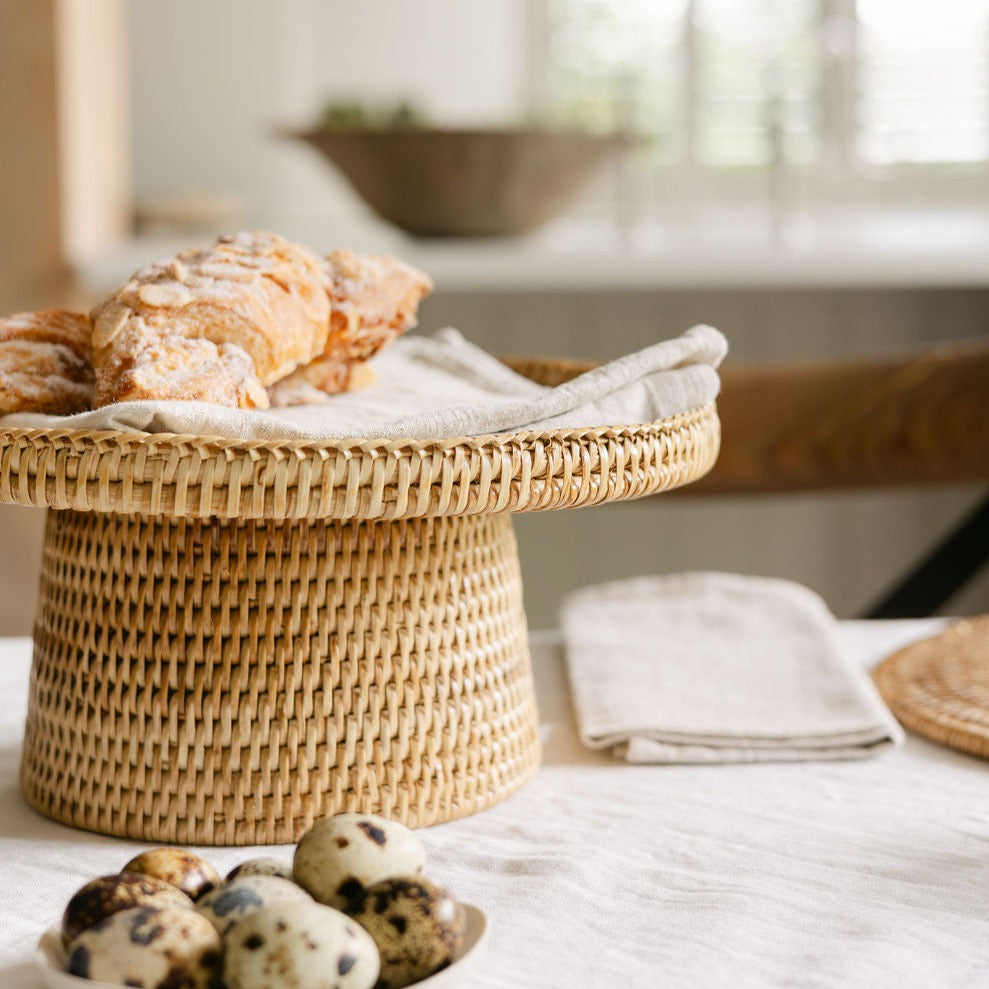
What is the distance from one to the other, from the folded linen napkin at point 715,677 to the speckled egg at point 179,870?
0.32 meters

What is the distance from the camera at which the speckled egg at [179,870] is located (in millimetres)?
491

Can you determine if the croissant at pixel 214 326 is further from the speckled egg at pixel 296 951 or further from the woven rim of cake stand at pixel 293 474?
the speckled egg at pixel 296 951

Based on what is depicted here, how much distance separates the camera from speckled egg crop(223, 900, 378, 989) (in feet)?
1.38

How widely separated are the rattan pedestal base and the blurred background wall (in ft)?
5.13

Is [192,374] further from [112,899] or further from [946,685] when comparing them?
[946,685]

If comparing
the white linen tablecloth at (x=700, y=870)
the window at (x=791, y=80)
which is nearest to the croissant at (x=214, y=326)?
the white linen tablecloth at (x=700, y=870)

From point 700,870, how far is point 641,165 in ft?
6.63

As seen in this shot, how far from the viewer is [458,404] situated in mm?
732

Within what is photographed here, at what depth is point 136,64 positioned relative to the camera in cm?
252

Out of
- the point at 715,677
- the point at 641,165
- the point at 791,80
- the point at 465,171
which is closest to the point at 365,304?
the point at 715,677

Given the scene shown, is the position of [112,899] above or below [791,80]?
below

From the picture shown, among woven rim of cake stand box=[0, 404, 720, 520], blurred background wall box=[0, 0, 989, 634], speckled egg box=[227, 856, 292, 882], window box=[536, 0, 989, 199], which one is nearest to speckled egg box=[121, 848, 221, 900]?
speckled egg box=[227, 856, 292, 882]

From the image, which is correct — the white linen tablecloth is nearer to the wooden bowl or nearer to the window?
the wooden bowl

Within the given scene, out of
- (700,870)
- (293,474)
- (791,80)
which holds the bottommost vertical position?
(700,870)
